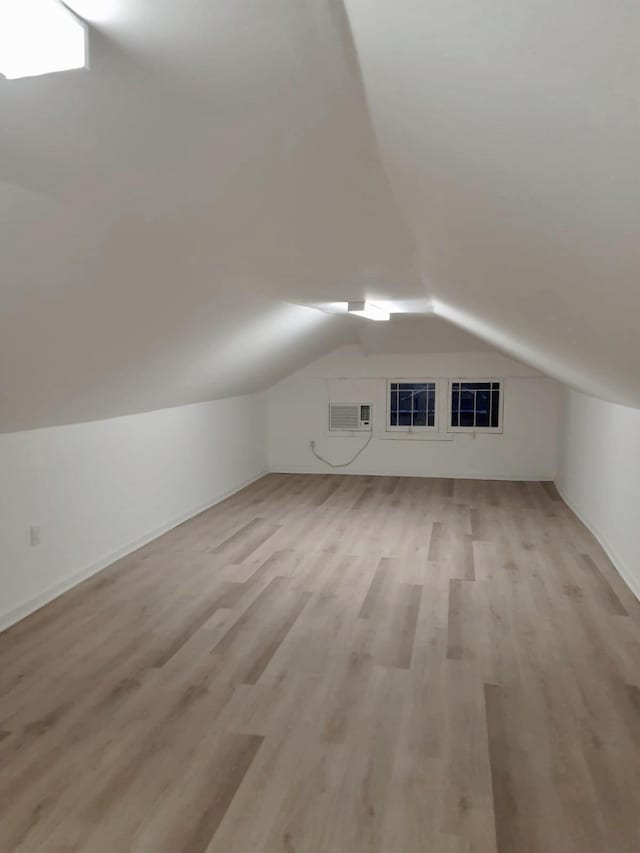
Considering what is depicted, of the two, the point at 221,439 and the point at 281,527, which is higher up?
the point at 221,439

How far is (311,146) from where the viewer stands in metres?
1.64

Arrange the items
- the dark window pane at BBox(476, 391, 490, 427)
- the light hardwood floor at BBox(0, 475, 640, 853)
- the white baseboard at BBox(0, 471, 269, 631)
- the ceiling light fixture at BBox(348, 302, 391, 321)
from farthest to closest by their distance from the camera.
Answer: the dark window pane at BBox(476, 391, 490, 427) → the ceiling light fixture at BBox(348, 302, 391, 321) → the white baseboard at BBox(0, 471, 269, 631) → the light hardwood floor at BBox(0, 475, 640, 853)

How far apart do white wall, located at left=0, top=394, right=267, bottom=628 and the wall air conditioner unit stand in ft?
6.64

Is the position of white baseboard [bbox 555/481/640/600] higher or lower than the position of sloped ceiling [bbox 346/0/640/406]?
lower

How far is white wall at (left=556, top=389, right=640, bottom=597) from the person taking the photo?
4379 millimetres

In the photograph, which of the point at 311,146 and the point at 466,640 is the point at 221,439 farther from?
the point at 311,146

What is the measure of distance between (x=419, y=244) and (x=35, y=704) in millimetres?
2762

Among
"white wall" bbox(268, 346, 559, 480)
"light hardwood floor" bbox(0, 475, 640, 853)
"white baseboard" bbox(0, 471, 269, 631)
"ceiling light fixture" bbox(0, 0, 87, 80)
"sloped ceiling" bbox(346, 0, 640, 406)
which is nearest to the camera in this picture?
"sloped ceiling" bbox(346, 0, 640, 406)

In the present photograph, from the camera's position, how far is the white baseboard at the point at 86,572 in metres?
3.73

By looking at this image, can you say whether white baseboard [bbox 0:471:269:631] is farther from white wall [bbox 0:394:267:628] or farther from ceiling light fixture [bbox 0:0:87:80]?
ceiling light fixture [bbox 0:0:87:80]

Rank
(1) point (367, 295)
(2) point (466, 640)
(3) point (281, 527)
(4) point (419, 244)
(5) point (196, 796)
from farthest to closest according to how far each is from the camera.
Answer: (3) point (281, 527) → (1) point (367, 295) → (2) point (466, 640) → (4) point (419, 244) → (5) point (196, 796)

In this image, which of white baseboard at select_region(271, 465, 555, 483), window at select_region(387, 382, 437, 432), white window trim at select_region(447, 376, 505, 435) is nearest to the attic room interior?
white baseboard at select_region(271, 465, 555, 483)

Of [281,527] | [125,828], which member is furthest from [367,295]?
[125,828]

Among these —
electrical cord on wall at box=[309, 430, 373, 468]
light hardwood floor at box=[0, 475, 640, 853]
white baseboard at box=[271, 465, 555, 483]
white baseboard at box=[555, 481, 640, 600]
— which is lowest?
light hardwood floor at box=[0, 475, 640, 853]
